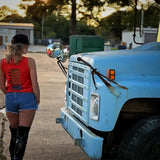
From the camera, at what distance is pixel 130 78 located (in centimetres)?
432

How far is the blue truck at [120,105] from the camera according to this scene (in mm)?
4160

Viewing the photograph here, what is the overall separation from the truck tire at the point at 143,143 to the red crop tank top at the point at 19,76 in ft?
4.33

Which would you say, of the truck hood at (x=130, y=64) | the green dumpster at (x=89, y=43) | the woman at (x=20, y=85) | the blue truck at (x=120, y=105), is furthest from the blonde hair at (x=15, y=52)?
the green dumpster at (x=89, y=43)

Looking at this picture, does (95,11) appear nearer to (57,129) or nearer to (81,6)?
(81,6)

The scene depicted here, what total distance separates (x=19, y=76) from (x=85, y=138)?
1.03 meters

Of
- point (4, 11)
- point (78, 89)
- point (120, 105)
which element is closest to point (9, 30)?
point (4, 11)

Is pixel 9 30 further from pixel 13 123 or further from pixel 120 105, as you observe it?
pixel 120 105

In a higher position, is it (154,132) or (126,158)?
(154,132)

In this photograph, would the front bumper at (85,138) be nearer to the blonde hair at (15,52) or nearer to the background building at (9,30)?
the blonde hair at (15,52)

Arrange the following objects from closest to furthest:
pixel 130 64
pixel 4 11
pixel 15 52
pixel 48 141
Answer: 1. pixel 130 64
2. pixel 15 52
3. pixel 48 141
4. pixel 4 11

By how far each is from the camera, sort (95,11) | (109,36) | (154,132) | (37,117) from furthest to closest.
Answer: (109,36) → (95,11) → (37,117) → (154,132)

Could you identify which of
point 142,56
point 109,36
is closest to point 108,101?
point 142,56

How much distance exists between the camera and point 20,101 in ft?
15.7

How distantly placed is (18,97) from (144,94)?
1.45 m
